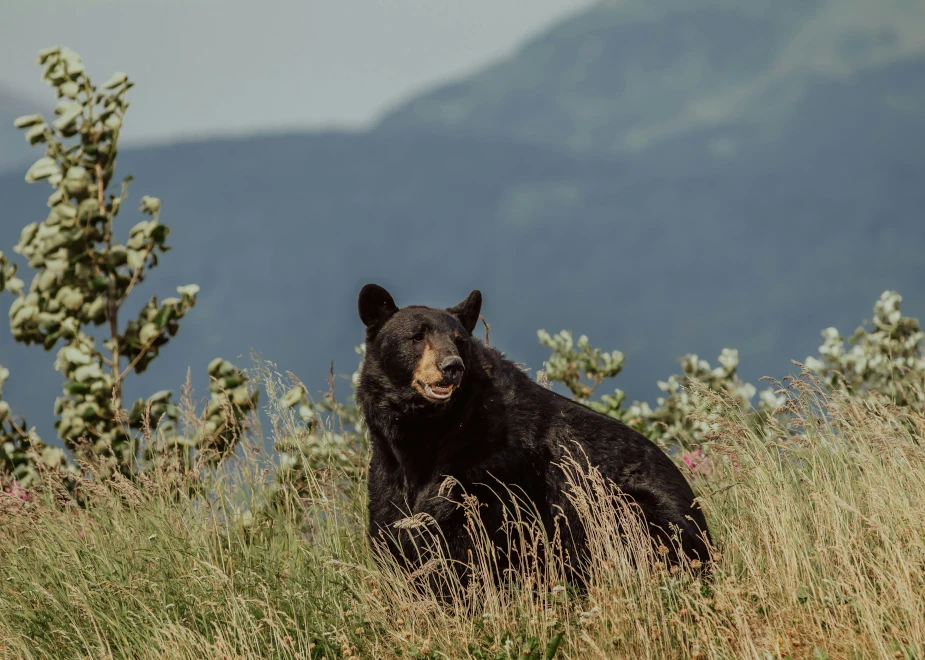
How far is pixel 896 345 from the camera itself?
9.59 m

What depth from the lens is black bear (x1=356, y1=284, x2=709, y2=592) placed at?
4.98m

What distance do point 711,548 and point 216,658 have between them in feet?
8.12

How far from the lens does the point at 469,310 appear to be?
5.46 m

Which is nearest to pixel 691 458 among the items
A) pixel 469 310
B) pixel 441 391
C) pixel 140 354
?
pixel 469 310

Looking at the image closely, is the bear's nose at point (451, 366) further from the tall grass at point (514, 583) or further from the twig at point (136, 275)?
the twig at point (136, 275)

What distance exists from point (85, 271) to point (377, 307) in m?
4.04

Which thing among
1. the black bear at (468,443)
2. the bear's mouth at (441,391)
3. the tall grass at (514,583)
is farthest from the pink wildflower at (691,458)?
the bear's mouth at (441,391)

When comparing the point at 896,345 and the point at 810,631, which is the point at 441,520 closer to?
the point at 810,631

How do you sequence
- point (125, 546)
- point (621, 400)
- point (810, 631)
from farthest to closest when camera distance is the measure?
point (621, 400)
point (125, 546)
point (810, 631)

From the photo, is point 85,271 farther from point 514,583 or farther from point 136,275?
point 514,583

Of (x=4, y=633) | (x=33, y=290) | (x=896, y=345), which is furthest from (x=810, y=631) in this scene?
(x=33, y=290)

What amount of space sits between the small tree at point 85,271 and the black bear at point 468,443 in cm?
308

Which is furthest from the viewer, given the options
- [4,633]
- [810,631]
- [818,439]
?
[818,439]

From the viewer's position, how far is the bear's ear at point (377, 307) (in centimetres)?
537
